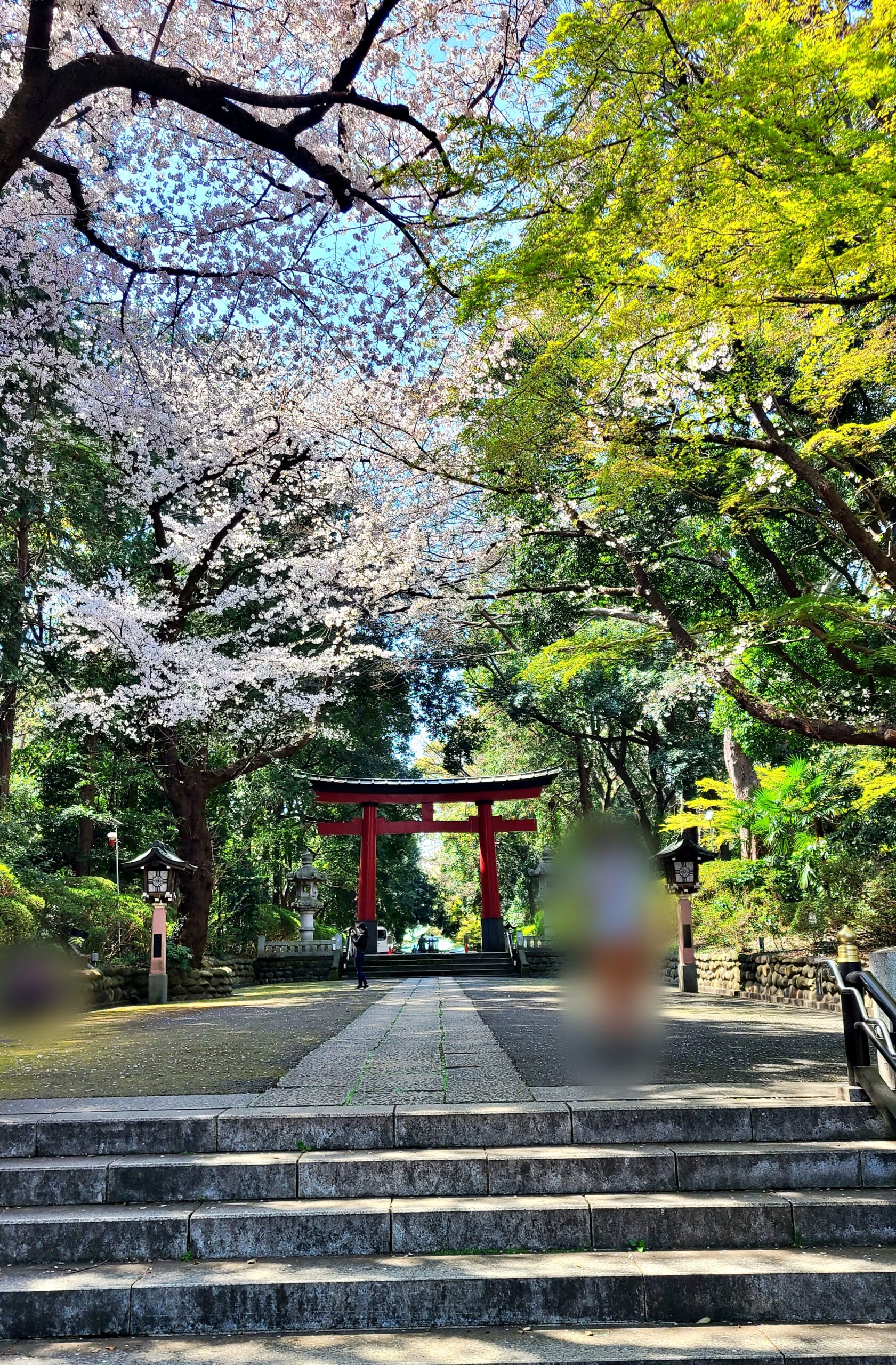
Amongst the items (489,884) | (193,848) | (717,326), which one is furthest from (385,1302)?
(489,884)

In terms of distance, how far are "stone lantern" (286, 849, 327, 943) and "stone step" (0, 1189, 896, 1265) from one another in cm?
1825

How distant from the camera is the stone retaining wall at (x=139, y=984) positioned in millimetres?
11977

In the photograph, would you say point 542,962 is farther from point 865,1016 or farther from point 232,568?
point 865,1016

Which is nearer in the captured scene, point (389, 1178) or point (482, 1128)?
point (389, 1178)

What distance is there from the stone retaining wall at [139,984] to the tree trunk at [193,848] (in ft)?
1.90

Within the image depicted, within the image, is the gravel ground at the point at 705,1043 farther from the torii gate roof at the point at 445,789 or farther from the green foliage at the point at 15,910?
the torii gate roof at the point at 445,789

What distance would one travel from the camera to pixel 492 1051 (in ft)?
22.3

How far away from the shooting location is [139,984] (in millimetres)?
13688

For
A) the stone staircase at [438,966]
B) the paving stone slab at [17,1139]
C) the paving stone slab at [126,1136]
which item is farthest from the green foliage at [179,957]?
the paving stone slab at [126,1136]

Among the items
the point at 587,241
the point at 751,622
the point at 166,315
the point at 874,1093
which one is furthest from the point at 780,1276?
the point at 166,315

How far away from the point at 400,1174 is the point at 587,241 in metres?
5.74

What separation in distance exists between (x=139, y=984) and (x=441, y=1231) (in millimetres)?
10982

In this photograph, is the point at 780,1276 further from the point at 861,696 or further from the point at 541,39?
the point at 861,696

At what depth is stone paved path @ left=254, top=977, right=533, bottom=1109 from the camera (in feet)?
16.5
